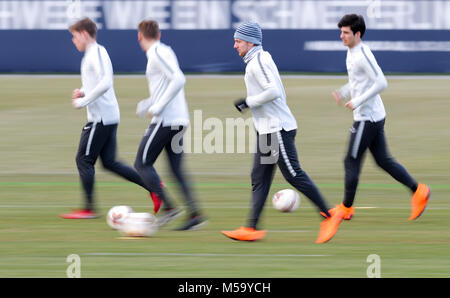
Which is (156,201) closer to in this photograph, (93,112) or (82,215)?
(82,215)

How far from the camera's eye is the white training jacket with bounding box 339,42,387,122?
27.1 ft

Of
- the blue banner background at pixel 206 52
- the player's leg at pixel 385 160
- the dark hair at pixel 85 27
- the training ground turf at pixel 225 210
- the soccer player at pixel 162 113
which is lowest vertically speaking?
the blue banner background at pixel 206 52

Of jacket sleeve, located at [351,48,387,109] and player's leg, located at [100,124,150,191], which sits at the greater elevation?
jacket sleeve, located at [351,48,387,109]

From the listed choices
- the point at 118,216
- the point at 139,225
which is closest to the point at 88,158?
the point at 118,216

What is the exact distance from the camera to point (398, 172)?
28.8ft

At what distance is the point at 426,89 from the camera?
74.1ft

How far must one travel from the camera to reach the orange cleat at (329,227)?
7723mm

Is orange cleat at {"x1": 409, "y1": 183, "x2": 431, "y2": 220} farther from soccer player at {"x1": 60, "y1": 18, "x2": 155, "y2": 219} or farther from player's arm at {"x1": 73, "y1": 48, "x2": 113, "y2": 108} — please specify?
player's arm at {"x1": 73, "y1": 48, "x2": 113, "y2": 108}

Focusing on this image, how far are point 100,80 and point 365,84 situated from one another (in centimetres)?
244

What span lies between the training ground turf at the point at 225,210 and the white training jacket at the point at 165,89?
104cm

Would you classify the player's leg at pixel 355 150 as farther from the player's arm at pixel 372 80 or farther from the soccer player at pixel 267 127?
the soccer player at pixel 267 127

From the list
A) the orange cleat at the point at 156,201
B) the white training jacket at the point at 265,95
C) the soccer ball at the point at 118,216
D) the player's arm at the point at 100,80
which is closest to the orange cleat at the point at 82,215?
the orange cleat at the point at 156,201

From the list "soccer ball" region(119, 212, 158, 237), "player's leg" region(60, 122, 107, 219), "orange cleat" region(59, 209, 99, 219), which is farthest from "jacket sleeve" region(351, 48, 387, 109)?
"orange cleat" region(59, 209, 99, 219)

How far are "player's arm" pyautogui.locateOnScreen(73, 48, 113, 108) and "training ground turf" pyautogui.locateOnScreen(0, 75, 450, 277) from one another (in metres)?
1.15
